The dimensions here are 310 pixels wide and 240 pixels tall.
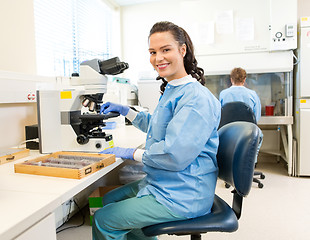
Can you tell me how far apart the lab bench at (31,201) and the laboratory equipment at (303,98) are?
2.78m

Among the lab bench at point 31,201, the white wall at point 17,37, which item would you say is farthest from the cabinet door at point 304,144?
the white wall at point 17,37

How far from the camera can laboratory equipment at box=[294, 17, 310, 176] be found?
2959 millimetres

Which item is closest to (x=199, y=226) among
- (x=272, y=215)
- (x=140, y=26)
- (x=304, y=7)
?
(x=272, y=215)

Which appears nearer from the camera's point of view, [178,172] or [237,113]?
[178,172]

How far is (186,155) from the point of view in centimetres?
97

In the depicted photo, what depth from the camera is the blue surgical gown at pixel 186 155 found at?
975mm

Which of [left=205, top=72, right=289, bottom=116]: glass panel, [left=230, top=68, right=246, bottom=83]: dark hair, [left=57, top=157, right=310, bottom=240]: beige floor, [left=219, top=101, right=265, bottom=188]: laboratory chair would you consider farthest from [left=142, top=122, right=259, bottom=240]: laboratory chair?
[left=205, top=72, right=289, bottom=116]: glass panel

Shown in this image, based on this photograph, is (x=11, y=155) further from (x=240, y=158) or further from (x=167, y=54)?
(x=240, y=158)

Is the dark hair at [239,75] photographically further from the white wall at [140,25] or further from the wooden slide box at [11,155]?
the wooden slide box at [11,155]

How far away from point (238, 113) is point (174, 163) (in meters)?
1.61

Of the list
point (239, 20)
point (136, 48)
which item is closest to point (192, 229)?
point (239, 20)

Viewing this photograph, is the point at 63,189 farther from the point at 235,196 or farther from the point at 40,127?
the point at 235,196

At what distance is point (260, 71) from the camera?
3189 millimetres

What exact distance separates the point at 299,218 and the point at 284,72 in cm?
189
